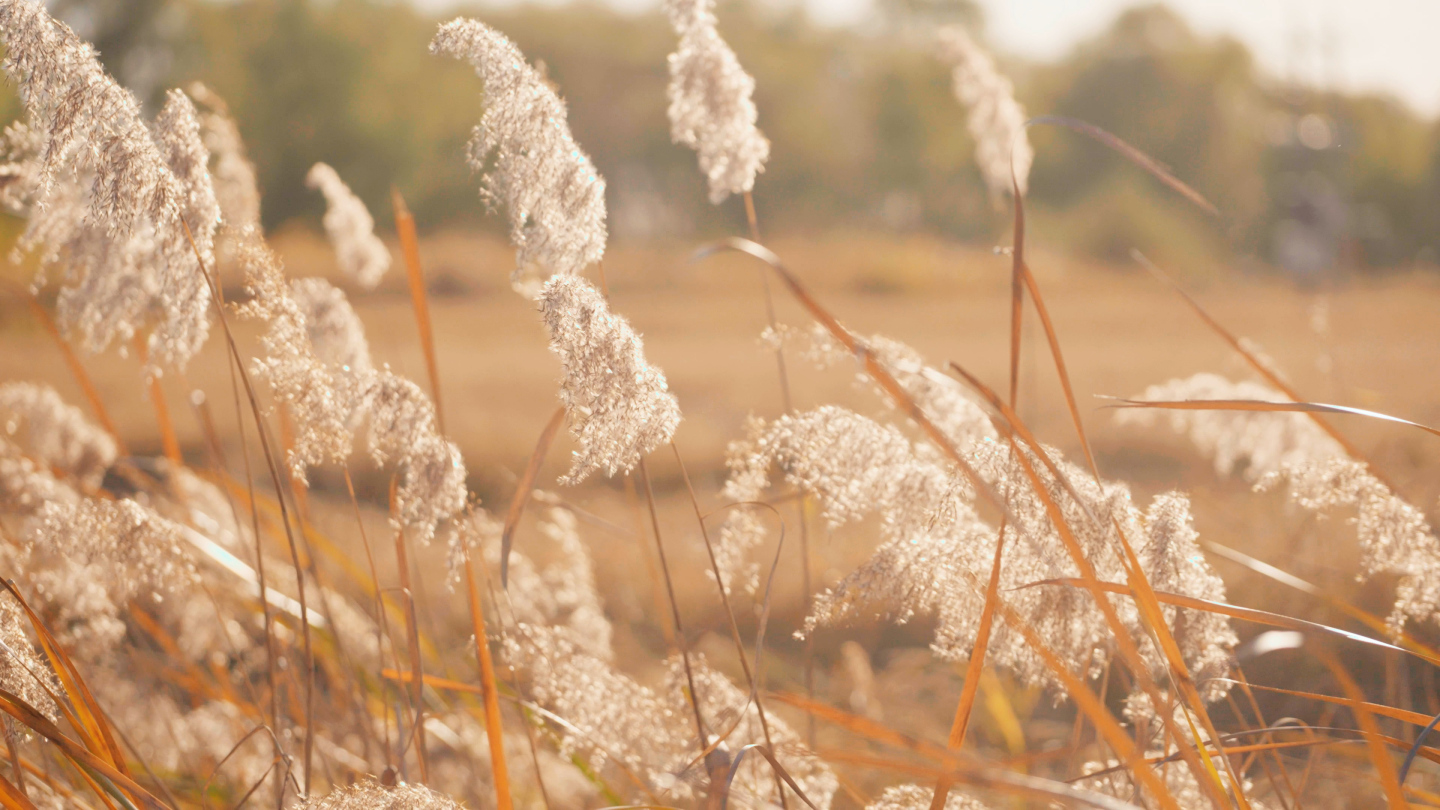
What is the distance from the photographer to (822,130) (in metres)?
10.9

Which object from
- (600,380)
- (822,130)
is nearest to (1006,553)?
(600,380)

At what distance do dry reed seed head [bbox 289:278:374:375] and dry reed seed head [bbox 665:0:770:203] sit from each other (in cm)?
31

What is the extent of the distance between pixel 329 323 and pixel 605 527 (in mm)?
279

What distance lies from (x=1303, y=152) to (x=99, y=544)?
921 centimetres

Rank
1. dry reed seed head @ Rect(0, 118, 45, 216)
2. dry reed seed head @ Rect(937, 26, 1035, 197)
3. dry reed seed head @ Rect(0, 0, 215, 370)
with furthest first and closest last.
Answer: dry reed seed head @ Rect(937, 26, 1035, 197)
dry reed seed head @ Rect(0, 118, 45, 216)
dry reed seed head @ Rect(0, 0, 215, 370)

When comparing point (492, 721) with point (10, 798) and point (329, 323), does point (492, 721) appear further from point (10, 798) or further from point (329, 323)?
point (329, 323)

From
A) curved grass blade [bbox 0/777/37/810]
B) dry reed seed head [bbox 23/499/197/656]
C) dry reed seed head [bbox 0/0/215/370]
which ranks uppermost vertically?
dry reed seed head [bbox 0/0/215/370]

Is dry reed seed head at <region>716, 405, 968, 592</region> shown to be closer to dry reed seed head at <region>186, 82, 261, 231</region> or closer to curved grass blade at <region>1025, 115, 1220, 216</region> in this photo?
curved grass blade at <region>1025, 115, 1220, 216</region>

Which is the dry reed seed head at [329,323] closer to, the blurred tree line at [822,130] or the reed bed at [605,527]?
the reed bed at [605,527]

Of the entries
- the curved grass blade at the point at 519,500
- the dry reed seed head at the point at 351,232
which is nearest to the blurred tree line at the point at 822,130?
the dry reed seed head at the point at 351,232

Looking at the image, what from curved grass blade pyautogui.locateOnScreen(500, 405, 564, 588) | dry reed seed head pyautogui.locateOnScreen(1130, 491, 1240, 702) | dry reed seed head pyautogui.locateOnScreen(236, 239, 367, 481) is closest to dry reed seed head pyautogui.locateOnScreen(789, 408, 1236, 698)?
dry reed seed head pyautogui.locateOnScreen(1130, 491, 1240, 702)

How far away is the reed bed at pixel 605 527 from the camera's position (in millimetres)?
445

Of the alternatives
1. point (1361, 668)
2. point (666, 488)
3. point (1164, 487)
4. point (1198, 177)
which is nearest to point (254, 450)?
point (666, 488)

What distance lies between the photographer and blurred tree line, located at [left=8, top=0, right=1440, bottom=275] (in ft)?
28.1
